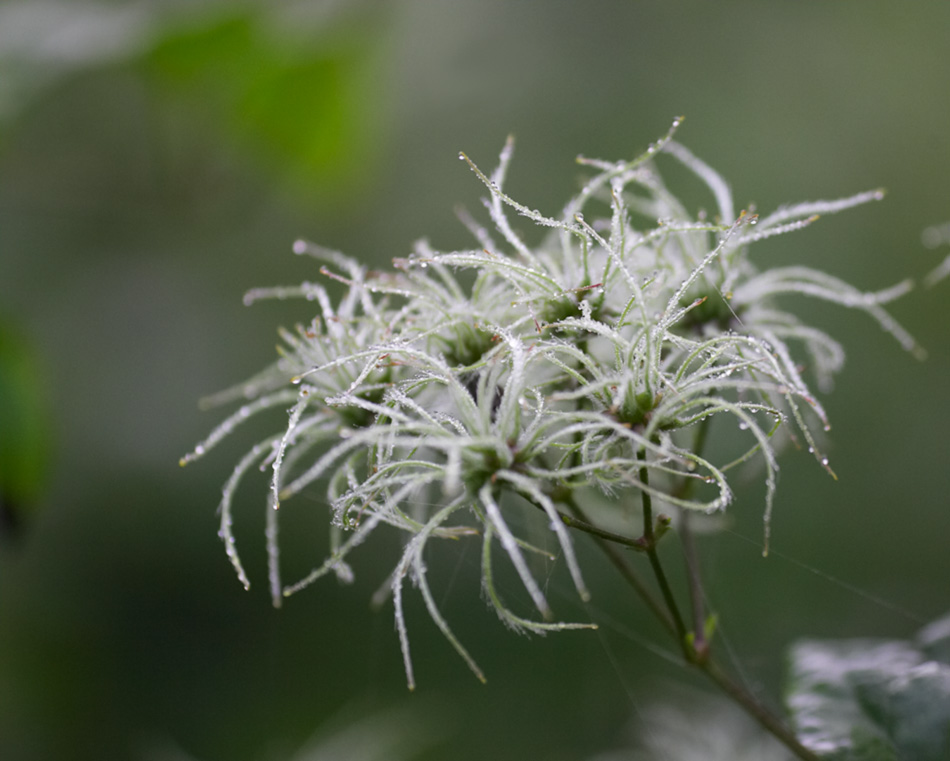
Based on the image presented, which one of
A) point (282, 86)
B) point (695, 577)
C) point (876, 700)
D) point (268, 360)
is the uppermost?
point (282, 86)

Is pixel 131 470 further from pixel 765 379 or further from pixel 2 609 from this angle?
pixel 765 379

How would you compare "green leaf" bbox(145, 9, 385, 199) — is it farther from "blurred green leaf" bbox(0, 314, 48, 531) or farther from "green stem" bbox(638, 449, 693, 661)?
"green stem" bbox(638, 449, 693, 661)

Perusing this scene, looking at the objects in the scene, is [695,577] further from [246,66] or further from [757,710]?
[246,66]

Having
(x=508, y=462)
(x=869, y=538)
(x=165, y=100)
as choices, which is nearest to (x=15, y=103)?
(x=165, y=100)

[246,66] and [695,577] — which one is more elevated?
[246,66]

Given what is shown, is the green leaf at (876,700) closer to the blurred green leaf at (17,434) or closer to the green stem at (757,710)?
the green stem at (757,710)

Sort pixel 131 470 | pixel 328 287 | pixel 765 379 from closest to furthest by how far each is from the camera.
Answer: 1. pixel 765 379
2. pixel 131 470
3. pixel 328 287

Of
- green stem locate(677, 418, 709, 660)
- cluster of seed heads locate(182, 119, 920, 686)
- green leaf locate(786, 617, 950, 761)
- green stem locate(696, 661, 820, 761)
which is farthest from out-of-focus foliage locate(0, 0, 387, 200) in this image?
green leaf locate(786, 617, 950, 761)

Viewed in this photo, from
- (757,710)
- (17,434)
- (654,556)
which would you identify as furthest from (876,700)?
(17,434)
